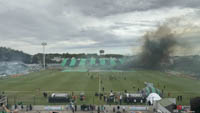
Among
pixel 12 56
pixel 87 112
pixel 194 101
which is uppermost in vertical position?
pixel 12 56

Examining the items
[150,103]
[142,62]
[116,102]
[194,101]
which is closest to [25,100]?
[116,102]

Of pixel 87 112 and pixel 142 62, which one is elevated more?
pixel 142 62

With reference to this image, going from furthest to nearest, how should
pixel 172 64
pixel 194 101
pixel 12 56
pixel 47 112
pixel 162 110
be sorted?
pixel 12 56, pixel 172 64, pixel 47 112, pixel 162 110, pixel 194 101

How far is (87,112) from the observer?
69.6 ft

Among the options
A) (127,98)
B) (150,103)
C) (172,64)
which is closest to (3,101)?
(127,98)

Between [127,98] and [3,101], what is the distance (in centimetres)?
1820

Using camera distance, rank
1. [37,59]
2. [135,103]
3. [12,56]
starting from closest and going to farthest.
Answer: [135,103] → [12,56] → [37,59]

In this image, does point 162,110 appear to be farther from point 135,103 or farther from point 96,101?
point 96,101

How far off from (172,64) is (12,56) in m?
118

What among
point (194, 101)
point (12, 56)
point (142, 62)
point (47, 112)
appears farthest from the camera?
point (12, 56)

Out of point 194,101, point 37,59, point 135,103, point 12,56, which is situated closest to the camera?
point 194,101

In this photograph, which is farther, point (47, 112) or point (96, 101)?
point (96, 101)

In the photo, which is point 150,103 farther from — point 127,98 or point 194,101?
point 194,101

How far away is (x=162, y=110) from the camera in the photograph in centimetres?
1823
